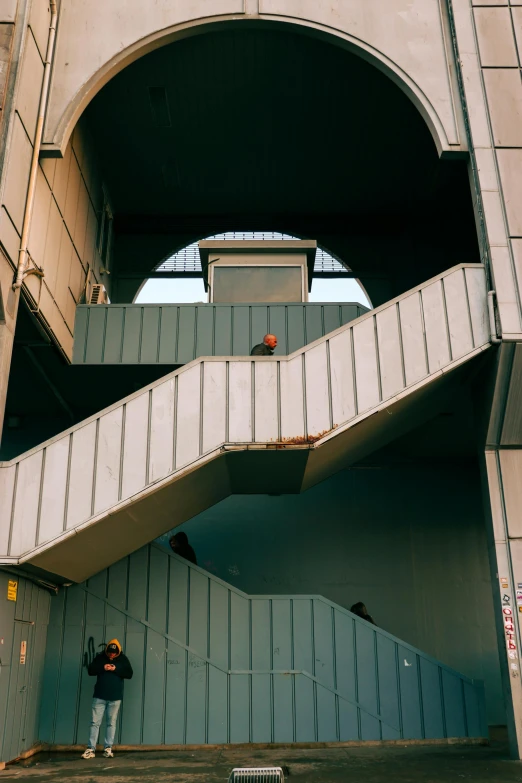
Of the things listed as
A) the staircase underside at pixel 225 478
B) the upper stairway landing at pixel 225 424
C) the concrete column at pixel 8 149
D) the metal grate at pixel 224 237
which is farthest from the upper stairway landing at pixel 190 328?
the metal grate at pixel 224 237

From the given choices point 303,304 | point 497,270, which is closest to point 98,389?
point 303,304

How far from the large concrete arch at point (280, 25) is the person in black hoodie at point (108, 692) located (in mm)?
9435

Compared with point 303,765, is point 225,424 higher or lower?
higher

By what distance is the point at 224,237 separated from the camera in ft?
59.0

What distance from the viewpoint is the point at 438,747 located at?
36.8ft

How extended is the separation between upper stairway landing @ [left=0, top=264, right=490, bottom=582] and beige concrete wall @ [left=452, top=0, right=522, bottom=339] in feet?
1.59

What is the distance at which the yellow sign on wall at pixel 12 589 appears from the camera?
10.0 m

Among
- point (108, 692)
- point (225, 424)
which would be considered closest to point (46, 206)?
point (225, 424)

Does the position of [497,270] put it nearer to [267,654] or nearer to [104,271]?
[267,654]

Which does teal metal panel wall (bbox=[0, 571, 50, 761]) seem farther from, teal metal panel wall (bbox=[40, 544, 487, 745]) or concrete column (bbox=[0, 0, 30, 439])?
concrete column (bbox=[0, 0, 30, 439])

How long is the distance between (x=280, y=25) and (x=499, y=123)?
14.5ft

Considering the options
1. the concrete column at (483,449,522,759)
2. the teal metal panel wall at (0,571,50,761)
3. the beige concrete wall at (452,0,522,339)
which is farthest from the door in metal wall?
the beige concrete wall at (452,0,522,339)

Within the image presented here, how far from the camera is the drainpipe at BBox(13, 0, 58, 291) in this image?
35.3ft

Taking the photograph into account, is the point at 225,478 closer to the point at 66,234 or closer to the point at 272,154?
the point at 66,234
